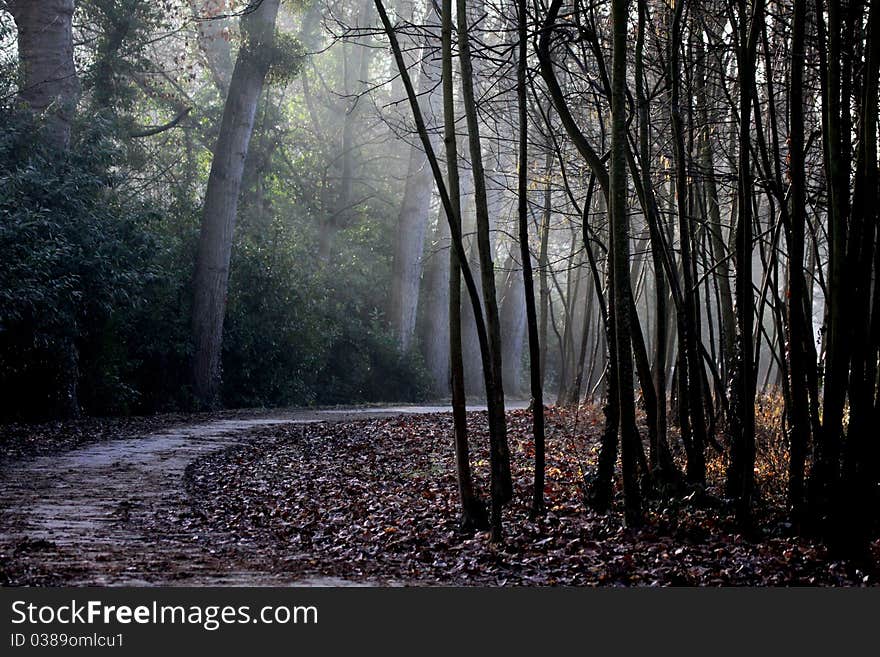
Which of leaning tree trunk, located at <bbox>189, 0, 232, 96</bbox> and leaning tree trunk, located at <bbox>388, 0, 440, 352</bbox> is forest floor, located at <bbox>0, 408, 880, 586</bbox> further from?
leaning tree trunk, located at <bbox>189, 0, 232, 96</bbox>

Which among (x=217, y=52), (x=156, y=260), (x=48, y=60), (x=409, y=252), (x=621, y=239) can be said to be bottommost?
(x=621, y=239)

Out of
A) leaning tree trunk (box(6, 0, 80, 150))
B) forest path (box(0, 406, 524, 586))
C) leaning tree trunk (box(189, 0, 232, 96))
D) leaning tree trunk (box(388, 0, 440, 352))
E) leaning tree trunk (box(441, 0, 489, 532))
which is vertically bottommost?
forest path (box(0, 406, 524, 586))

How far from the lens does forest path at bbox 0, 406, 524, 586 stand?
6199mm

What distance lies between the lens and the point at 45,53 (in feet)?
62.8

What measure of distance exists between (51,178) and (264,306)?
8695mm

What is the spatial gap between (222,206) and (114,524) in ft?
49.8

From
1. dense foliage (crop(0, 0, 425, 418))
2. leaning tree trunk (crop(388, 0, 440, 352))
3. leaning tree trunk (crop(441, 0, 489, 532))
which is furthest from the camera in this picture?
leaning tree trunk (crop(388, 0, 440, 352))

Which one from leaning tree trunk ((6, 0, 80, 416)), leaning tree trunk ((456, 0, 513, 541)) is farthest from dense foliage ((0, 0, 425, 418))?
leaning tree trunk ((456, 0, 513, 541))

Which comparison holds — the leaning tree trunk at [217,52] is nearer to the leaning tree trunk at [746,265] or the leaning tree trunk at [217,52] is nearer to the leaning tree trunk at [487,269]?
the leaning tree trunk at [487,269]

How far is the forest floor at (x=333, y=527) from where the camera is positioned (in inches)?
258

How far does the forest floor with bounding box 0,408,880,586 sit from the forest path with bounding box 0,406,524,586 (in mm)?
20

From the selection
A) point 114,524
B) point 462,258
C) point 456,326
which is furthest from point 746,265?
point 114,524

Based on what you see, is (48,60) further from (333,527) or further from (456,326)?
(456,326)

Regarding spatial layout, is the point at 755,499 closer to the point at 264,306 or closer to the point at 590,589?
the point at 590,589
